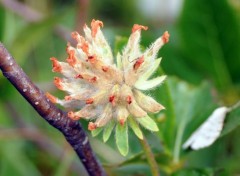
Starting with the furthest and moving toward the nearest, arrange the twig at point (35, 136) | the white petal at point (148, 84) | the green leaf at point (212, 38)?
the twig at point (35, 136) → the green leaf at point (212, 38) → the white petal at point (148, 84)

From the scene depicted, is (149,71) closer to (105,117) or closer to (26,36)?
(105,117)

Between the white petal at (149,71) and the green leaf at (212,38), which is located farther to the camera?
the green leaf at (212,38)

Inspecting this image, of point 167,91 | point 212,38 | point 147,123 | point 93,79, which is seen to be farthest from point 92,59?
point 212,38

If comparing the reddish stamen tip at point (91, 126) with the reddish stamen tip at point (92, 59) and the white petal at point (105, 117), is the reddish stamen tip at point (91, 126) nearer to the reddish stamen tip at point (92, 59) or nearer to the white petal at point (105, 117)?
the white petal at point (105, 117)

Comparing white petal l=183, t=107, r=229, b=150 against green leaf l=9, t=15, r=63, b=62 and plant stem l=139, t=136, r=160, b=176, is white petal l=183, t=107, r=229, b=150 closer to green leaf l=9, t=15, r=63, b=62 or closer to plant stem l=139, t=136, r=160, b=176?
plant stem l=139, t=136, r=160, b=176

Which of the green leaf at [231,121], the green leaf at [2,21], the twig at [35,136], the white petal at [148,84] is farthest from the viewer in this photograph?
the twig at [35,136]

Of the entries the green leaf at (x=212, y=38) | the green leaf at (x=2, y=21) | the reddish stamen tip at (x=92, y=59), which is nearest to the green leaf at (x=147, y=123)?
the reddish stamen tip at (x=92, y=59)

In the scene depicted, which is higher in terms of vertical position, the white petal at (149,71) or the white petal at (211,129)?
the white petal at (149,71)

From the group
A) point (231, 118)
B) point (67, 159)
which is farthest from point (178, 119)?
point (67, 159)
